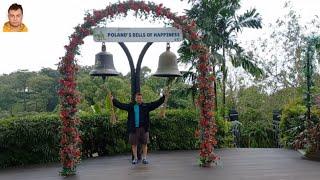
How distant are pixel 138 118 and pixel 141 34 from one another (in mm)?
1824

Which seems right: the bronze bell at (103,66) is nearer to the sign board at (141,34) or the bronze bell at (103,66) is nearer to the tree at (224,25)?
the sign board at (141,34)

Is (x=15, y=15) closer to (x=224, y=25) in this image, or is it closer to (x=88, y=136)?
(x=88, y=136)

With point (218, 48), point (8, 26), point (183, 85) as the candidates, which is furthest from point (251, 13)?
point (8, 26)

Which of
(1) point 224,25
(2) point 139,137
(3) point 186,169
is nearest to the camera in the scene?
(3) point 186,169

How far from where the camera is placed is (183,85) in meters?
21.5

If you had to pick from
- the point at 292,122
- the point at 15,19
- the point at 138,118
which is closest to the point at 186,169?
the point at 138,118

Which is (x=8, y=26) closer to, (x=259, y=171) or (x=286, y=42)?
(x=259, y=171)

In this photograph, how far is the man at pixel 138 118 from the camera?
1094cm

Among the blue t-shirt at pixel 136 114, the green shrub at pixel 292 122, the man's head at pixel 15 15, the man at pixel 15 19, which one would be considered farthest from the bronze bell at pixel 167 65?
the green shrub at pixel 292 122

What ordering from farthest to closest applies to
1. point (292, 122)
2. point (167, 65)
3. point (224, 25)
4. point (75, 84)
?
point (224, 25) < point (292, 122) < point (167, 65) < point (75, 84)

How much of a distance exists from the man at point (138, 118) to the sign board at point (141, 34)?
126cm

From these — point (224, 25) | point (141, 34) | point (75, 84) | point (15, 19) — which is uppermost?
point (224, 25)

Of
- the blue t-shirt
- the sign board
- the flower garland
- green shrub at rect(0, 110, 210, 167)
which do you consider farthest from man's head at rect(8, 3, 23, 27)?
the blue t-shirt

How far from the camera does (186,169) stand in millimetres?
10023
